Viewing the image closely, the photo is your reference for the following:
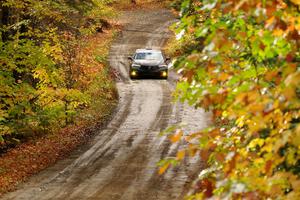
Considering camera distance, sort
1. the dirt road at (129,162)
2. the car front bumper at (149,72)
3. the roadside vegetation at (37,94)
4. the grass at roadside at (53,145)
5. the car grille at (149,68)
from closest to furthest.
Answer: the dirt road at (129,162) < the grass at roadside at (53,145) < the roadside vegetation at (37,94) < the car grille at (149,68) < the car front bumper at (149,72)

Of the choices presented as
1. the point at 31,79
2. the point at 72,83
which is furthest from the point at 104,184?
the point at 31,79

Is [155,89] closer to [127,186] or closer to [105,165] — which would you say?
[105,165]

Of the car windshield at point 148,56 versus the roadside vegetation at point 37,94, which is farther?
the car windshield at point 148,56

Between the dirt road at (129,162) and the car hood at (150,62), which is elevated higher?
the car hood at (150,62)

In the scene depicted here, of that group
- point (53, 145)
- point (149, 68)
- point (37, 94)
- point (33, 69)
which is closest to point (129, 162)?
point (53, 145)

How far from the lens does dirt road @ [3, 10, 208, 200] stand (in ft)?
41.8

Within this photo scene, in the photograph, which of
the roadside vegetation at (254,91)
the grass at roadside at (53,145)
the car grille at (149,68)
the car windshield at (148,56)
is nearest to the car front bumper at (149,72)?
the car grille at (149,68)

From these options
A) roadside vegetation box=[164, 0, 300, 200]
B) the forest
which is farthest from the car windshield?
roadside vegetation box=[164, 0, 300, 200]

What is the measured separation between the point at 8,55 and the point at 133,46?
87.1ft

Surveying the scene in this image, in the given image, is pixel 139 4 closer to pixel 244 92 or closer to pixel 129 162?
pixel 129 162

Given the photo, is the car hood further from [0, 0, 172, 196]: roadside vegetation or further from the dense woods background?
the dense woods background

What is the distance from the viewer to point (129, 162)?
15648 mm

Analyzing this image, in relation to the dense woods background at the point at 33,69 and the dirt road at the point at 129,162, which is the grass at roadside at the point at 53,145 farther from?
the dense woods background at the point at 33,69

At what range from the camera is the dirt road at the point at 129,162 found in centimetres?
1275
